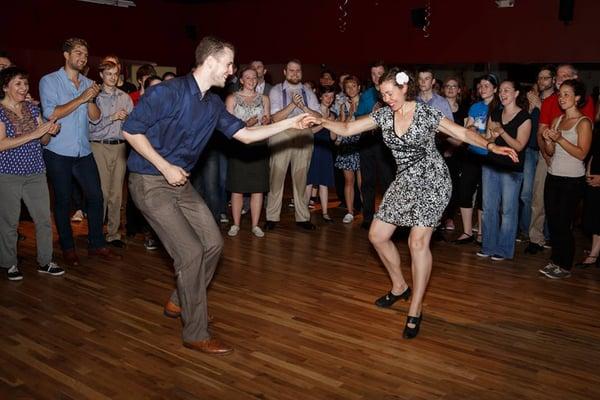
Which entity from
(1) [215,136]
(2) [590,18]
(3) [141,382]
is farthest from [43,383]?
(2) [590,18]

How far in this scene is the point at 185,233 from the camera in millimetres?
3148

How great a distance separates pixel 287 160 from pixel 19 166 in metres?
2.67

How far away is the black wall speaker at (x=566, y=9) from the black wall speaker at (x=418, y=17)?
2.06 m

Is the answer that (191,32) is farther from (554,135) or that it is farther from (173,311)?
(173,311)

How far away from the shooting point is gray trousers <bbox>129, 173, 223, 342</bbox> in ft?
10.3

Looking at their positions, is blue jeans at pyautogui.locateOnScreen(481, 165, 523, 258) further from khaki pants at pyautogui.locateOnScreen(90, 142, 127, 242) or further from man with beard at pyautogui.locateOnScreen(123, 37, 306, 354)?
khaki pants at pyautogui.locateOnScreen(90, 142, 127, 242)

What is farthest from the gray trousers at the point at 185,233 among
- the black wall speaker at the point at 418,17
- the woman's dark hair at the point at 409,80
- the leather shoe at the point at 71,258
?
the black wall speaker at the point at 418,17

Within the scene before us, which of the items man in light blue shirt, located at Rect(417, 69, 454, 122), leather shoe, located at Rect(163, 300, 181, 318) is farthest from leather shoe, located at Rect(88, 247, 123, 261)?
man in light blue shirt, located at Rect(417, 69, 454, 122)

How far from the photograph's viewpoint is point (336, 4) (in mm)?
10156

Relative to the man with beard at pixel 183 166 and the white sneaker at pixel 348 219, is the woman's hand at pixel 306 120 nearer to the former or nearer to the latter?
the man with beard at pixel 183 166

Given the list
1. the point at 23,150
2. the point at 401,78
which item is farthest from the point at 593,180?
the point at 23,150

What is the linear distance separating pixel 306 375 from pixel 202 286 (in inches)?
29.6

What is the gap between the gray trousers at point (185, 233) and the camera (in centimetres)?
315

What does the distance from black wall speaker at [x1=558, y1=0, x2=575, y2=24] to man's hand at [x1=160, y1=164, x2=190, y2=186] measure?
6.69 metres
